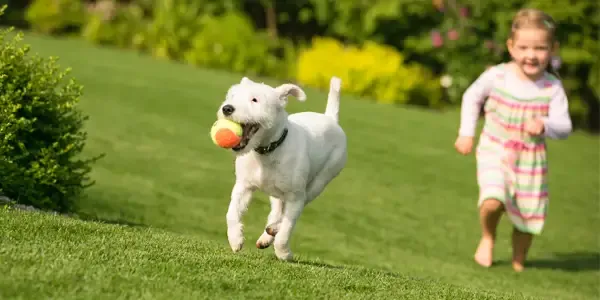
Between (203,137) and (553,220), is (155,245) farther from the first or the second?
(203,137)

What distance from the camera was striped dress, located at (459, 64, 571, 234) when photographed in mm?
8391

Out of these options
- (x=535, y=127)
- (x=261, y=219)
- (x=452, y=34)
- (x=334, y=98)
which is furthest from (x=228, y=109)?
(x=452, y=34)

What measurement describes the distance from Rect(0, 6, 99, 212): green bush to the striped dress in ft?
10.9

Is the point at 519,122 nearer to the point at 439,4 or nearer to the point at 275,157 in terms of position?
the point at 275,157

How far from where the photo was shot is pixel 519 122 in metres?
8.46

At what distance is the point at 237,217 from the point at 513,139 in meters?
Result: 3.81

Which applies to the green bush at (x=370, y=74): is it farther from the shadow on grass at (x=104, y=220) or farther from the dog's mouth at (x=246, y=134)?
the dog's mouth at (x=246, y=134)

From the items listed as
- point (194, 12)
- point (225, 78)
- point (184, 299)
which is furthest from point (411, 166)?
point (194, 12)

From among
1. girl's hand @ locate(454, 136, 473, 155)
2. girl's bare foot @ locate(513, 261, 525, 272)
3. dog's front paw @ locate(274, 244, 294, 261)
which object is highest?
dog's front paw @ locate(274, 244, 294, 261)

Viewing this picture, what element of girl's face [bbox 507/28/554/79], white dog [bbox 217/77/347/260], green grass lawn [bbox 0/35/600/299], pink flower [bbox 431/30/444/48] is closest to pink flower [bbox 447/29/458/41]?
pink flower [bbox 431/30/444/48]

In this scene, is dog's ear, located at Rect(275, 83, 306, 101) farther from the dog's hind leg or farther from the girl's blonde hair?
the girl's blonde hair

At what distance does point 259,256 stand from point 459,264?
11.2 feet

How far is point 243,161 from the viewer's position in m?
5.60

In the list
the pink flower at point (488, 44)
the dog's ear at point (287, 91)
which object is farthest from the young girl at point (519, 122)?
the pink flower at point (488, 44)
